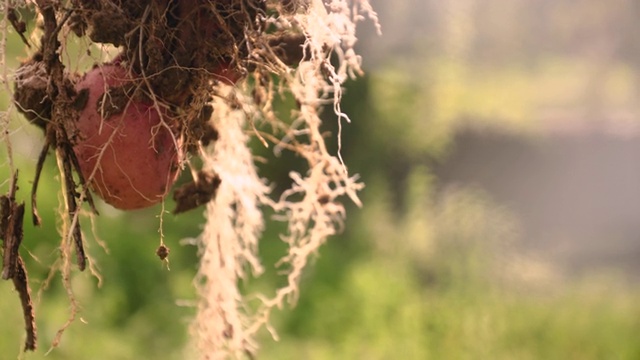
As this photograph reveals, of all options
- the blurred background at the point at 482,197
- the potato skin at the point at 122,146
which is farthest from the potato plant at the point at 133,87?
the blurred background at the point at 482,197

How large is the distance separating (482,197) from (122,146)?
1.62 metres

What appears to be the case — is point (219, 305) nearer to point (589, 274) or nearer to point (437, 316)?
point (437, 316)

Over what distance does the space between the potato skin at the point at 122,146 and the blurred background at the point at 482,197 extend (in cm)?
117

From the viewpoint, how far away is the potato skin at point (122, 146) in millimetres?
473

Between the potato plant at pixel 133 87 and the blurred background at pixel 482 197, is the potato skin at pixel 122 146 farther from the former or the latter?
the blurred background at pixel 482 197

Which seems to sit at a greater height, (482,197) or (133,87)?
(482,197)

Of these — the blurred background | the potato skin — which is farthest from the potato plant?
the blurred background

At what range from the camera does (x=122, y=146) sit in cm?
48

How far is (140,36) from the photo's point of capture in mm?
459

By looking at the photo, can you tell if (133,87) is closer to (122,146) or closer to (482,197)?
(122,146)

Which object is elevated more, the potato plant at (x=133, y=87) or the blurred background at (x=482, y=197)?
the blurred background at (x=482, y=197)

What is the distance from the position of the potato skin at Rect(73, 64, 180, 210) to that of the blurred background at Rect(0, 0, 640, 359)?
117cm

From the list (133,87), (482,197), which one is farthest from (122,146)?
(482,197)

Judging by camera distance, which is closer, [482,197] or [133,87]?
[133,87]
